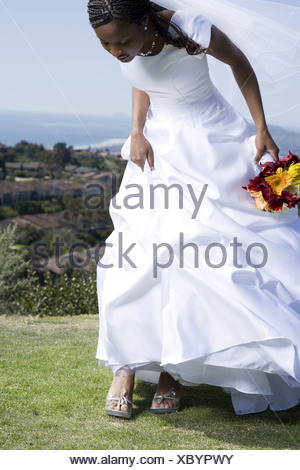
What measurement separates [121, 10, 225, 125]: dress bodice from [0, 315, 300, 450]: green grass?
63.1 inches

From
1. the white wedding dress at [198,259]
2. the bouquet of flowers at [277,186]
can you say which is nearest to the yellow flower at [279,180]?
the bouquet of flowers at [277,186]

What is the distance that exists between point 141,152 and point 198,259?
0.75 metres

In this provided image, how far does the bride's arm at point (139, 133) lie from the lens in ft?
11.0

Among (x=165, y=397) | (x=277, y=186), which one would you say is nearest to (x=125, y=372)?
(x=165, y=397)

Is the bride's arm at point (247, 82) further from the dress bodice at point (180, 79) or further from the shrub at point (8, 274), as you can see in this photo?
the shrub at point (8, 274)

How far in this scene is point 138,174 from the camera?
335 centimetres

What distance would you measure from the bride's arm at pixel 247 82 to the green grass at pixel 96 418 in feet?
4.67

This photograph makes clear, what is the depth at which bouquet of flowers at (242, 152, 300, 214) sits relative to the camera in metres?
3.12

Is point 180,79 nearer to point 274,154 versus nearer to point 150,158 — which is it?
point 150,158

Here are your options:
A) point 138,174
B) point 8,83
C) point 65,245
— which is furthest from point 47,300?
point 8,83

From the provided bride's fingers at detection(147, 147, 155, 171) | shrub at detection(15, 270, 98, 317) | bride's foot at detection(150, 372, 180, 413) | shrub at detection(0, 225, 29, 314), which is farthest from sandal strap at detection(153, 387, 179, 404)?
shrub at detection(0, 225, 29, 314)

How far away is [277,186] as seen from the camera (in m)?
3.16

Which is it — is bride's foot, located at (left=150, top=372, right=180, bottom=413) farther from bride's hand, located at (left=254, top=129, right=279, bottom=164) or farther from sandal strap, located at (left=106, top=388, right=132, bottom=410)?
bride's hand, located at (left=254, top=129, right=279, bottom=164)

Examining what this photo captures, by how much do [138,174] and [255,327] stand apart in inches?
42.7
